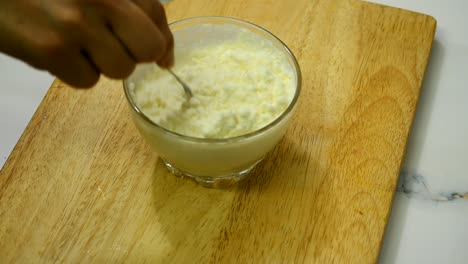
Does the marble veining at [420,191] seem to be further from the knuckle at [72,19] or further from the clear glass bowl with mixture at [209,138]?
the knuckle at [72,19]

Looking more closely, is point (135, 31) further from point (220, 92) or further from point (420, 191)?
point (420, 191)

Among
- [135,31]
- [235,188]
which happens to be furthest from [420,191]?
[135,31]

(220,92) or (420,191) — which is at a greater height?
(220,92)

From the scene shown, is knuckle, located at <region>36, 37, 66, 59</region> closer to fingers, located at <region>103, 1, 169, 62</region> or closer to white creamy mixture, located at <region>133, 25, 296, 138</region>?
fingers, located at <region>103, 1, 169, 62</region>

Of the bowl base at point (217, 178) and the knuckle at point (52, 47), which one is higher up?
the knuckle at point (52, 47)

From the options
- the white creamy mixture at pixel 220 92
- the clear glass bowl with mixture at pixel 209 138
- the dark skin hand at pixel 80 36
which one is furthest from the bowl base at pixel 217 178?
the dark skin hand at pixel 80 36

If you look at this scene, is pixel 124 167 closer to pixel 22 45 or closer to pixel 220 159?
pixel 220 159

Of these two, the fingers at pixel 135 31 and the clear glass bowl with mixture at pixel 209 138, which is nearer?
the fingers at pixel 135 31

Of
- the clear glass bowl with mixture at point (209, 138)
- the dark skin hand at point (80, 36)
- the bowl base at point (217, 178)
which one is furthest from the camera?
the bowl base at point (217, 178)
